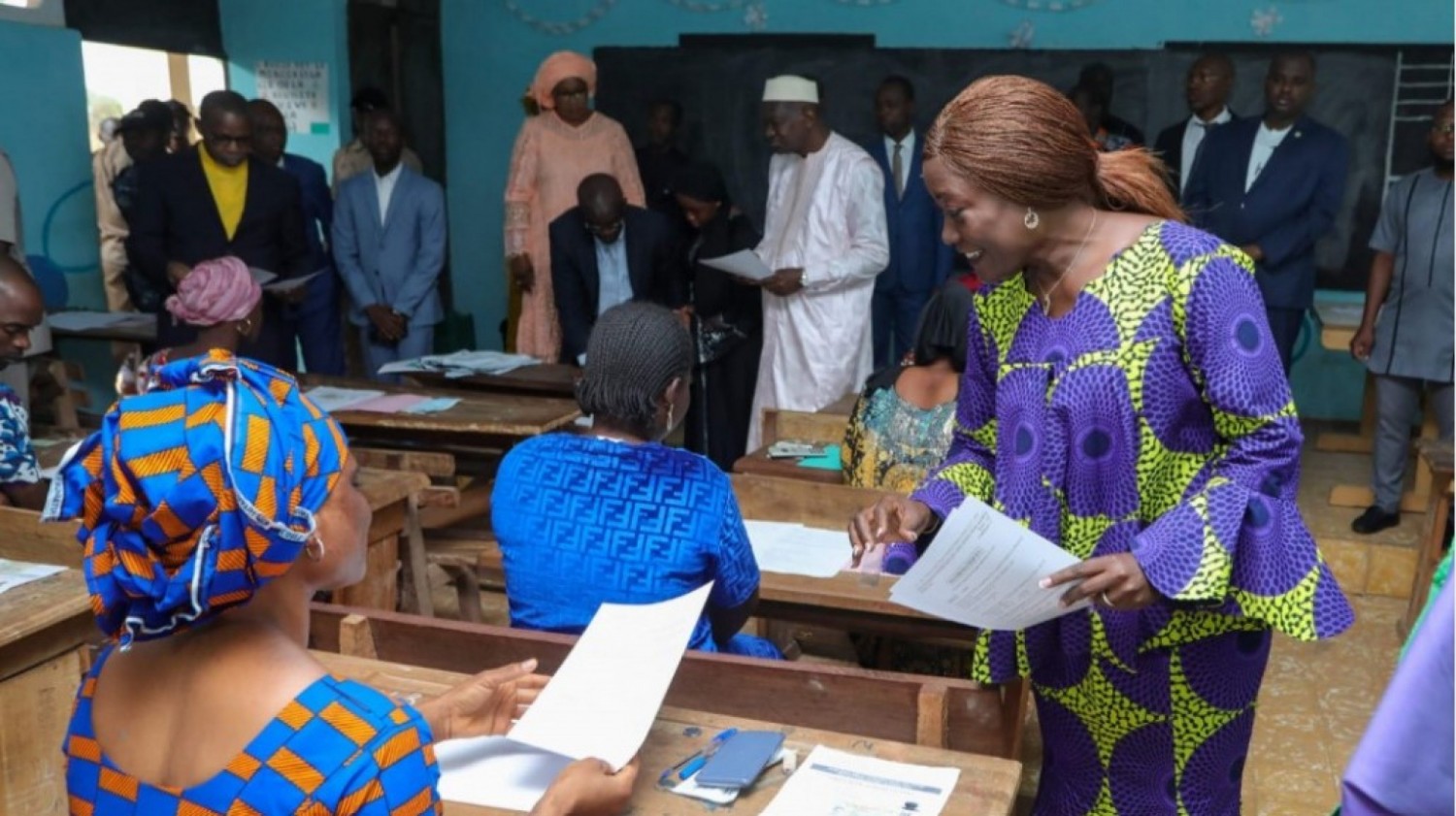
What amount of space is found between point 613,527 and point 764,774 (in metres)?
0.54

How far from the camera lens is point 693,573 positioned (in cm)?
196

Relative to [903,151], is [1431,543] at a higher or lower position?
lower

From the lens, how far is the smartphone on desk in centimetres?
146

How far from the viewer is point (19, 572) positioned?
2.26 m

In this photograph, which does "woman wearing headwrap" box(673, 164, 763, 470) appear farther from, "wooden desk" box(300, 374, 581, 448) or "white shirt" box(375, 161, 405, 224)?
"wooden desk" box(300, 374, 581, 448)

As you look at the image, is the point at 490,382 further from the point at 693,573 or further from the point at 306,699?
the point at 306,699

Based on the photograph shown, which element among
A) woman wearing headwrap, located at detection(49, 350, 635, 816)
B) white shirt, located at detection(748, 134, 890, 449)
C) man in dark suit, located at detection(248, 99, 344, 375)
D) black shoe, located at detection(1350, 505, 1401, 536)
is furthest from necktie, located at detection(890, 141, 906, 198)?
woman wearing headwrap, located at detection(49, 350, 635, 816)

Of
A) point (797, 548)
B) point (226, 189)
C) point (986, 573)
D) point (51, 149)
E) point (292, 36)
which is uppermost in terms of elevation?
point (292, 36)

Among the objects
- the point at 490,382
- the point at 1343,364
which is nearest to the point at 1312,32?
the point at 1343,364

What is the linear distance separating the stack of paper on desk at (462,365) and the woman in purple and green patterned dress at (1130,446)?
3022 millimetres

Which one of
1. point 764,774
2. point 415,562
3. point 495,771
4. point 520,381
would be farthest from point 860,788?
point 520,381

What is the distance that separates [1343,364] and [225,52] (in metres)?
6.25

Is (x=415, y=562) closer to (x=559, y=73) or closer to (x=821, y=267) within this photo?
(x=821, y=267)

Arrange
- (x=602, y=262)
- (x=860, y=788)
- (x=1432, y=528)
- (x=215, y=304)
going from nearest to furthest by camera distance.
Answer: (x=860, y=788), (x=215, y=304), (x=1432, y=528), (x=602, y=262)
